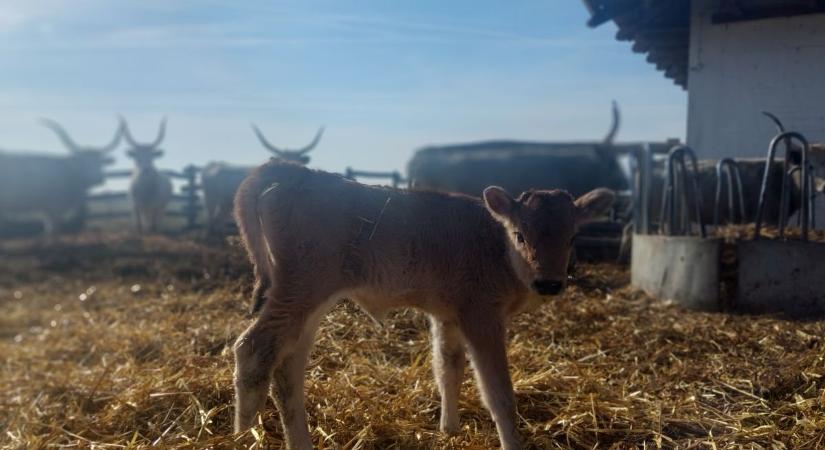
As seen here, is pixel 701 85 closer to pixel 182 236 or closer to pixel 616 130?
pixel 616 130

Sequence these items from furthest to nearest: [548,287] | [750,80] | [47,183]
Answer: [47,183], [750,80], [548,287]

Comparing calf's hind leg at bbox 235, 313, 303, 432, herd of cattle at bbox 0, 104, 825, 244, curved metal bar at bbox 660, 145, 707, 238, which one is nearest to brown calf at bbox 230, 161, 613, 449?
calf's hind leg at bbox 235, 313, 303, 432

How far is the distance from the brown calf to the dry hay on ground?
36 centimetres

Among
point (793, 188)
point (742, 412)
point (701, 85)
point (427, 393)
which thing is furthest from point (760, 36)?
point (427, 393)

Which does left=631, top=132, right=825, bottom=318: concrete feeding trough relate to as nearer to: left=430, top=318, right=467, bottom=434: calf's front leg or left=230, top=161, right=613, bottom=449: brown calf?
left=230, top=161, right=613, bottom=449: brown calf

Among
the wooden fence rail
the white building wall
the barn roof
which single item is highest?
the barn roof

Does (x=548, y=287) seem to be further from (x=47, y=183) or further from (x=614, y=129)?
(x=47, y=183)

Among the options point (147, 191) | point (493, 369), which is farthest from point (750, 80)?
point (147, 191)

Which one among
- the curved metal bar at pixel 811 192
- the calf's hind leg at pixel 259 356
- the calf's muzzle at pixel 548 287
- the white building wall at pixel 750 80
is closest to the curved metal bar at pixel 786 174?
the curved metal bar at pixel 811 192

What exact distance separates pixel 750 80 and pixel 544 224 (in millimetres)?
6816

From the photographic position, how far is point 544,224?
442 centimetres

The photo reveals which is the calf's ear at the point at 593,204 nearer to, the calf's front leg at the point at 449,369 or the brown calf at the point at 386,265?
the brown calf at the point at 386,265

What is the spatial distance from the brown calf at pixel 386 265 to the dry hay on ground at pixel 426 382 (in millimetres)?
365

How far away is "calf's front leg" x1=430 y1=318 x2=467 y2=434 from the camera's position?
486 cm
